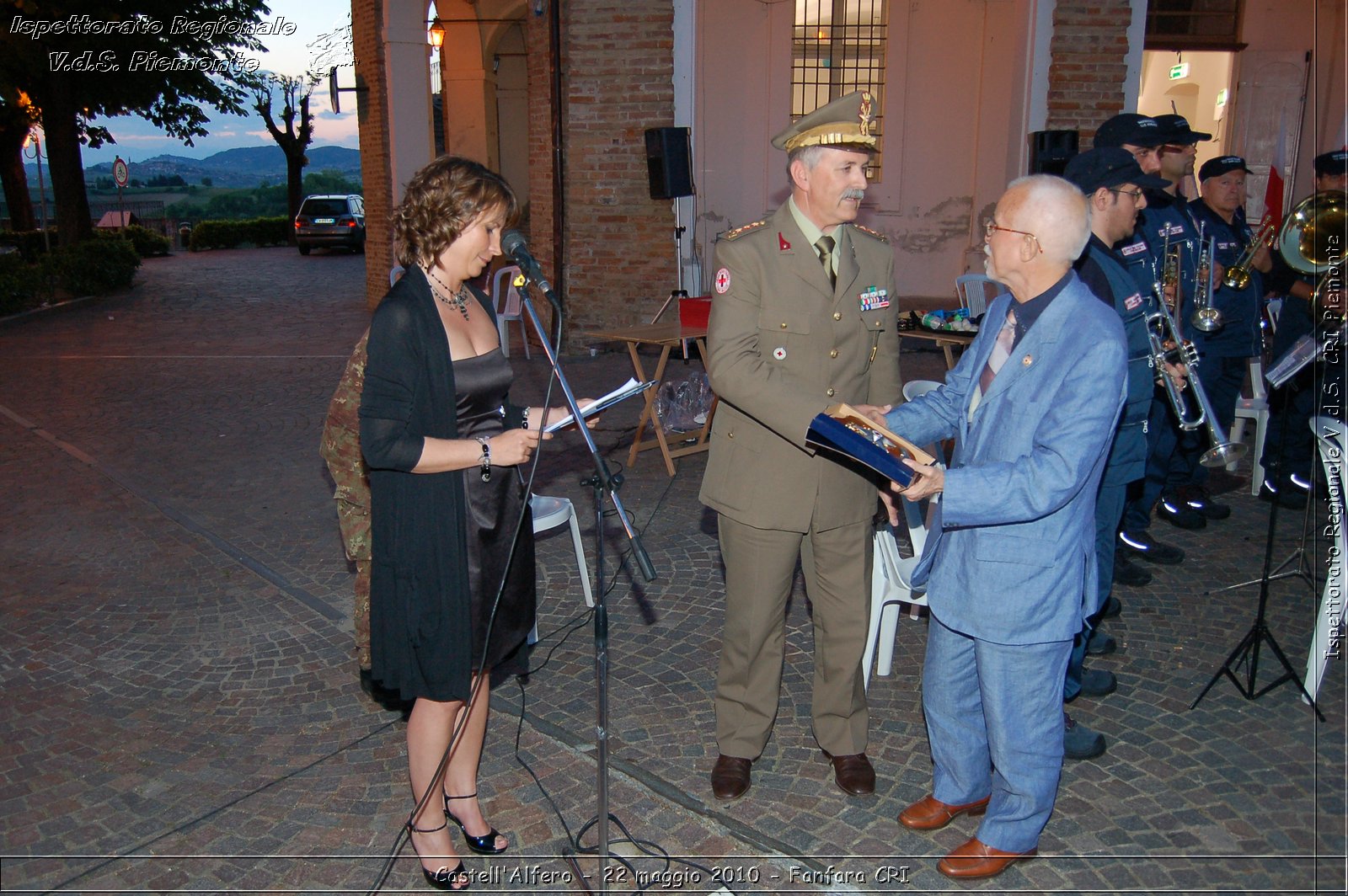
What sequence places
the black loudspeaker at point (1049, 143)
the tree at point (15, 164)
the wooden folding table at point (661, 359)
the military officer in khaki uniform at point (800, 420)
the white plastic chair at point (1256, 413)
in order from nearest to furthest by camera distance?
the military officer in khaki uniform at point (800, 420) < the white plastic chair at point (1256, 413) < the wooden folding table at point (661, 359) < the black loudspeaker at point (1049, 143) < the tree at point (15, 164)

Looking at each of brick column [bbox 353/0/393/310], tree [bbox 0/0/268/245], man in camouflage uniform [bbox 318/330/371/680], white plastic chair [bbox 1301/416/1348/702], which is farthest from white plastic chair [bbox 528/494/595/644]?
tree [bbox 0/0/268/245]

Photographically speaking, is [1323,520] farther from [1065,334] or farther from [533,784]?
[533,784]

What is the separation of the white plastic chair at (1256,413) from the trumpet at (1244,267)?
2.98 ft

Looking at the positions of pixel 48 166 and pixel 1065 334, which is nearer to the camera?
pixel 1065 334

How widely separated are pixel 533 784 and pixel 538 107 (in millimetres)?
9753

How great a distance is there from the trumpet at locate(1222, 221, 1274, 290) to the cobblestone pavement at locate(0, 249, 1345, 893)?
4.98 feet

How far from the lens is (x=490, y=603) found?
3086mm

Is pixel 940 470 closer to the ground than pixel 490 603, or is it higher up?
higher up

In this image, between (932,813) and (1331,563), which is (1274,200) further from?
(932,813)

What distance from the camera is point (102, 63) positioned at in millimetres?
20828

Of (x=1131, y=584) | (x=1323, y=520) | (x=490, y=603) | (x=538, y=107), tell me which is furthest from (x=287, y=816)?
(x=538, y=107)

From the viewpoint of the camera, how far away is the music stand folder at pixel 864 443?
2783 mm

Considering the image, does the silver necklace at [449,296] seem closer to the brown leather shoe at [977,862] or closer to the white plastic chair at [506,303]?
the brown leather shoe at [977,862]

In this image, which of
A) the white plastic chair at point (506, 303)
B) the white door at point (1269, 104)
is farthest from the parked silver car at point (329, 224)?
the white door at point (1269, 104)
